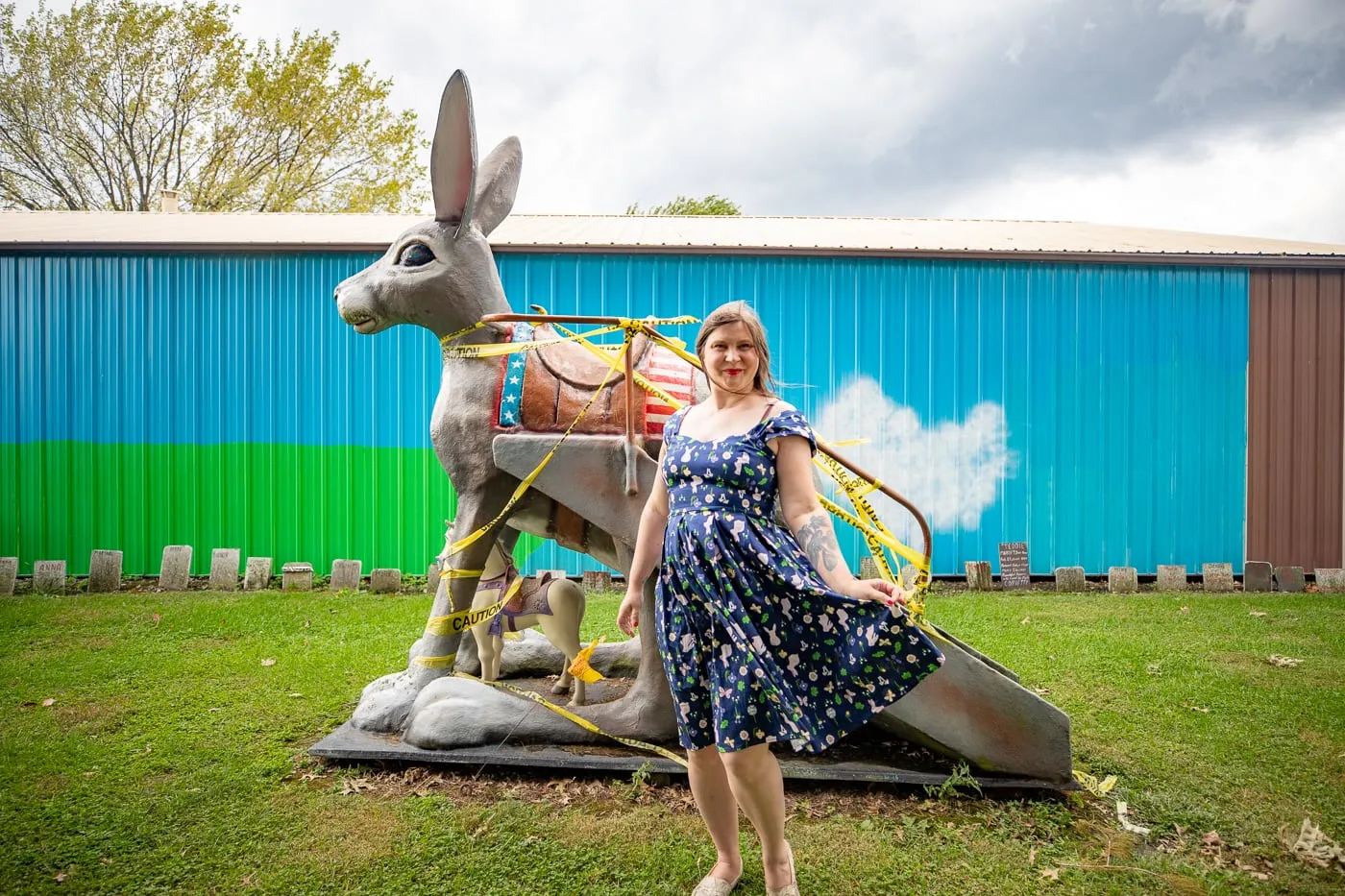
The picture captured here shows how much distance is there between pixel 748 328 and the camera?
218 cm

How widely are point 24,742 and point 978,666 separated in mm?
4216

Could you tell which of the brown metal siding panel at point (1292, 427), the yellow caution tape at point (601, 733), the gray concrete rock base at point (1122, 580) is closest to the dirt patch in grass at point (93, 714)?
the yellow caution tape at point (601, 733)

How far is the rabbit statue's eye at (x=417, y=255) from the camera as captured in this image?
348 centimetres

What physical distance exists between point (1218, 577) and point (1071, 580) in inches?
56.0

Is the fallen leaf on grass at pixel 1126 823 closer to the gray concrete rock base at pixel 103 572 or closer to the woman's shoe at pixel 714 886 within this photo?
the woman's shoe at pixel 714 886

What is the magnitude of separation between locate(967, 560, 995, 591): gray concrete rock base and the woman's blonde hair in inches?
237

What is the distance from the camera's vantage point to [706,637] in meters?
2.17

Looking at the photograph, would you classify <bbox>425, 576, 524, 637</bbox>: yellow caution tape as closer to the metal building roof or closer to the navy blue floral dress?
the navy blue floral dress

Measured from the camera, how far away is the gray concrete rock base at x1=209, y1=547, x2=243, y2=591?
7.39m

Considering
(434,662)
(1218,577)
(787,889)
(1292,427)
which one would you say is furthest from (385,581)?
(1292,427)

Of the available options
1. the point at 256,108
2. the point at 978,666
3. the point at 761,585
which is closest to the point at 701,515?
the point at 761,585

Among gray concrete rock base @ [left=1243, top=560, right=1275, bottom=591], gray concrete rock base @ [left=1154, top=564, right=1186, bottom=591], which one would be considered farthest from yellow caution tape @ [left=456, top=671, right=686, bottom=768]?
gray concrete rock base @ [left=1243, top=560, right=1275, bottom=591]

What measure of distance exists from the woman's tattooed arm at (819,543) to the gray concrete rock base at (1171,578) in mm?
6979

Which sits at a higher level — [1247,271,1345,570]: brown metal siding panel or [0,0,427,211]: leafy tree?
[0,0,427,211]: leafy tree
